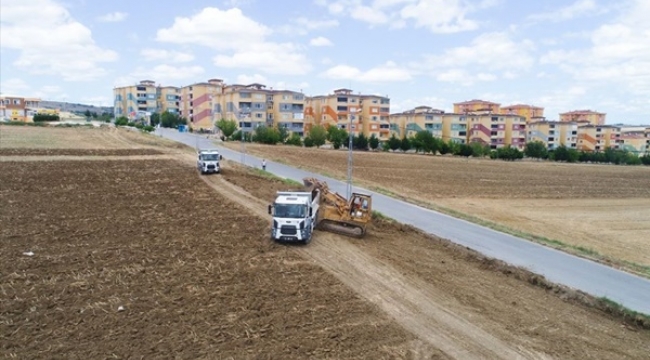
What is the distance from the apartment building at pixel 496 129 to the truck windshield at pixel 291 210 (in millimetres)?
91808

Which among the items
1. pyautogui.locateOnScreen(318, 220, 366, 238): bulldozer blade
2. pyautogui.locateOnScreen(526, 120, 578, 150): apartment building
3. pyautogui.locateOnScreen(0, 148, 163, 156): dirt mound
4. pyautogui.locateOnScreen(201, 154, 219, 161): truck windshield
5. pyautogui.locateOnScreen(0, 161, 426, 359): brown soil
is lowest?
pyautogui.locateOnScreen(0, 161, 426, 359): brown soil

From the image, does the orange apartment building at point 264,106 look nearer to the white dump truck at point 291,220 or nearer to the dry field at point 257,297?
the dry field at point 257,297

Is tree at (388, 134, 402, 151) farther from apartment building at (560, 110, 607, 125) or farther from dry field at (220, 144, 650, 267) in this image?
apartment building at (560, 110, 607, 125)

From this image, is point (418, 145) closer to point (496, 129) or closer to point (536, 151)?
point (536, 151)

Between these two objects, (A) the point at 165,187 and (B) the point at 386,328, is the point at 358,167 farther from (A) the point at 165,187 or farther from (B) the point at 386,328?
(B) the point at 386,328

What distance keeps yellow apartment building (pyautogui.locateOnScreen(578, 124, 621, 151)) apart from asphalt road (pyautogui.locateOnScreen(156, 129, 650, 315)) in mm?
110998

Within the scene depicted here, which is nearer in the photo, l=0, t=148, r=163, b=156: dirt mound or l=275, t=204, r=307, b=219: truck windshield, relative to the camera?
l=275, t=204, r=307, b=219: truck windshield

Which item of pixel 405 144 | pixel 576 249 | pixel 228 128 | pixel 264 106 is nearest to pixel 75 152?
pixel 228 128

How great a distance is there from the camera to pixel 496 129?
105500 millimetres

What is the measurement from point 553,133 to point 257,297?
119820 mm

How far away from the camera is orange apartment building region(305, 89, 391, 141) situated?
10044 cm

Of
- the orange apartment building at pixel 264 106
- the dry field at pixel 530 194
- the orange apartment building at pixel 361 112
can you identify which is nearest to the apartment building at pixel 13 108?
the orange apartment building at pixel 264 106

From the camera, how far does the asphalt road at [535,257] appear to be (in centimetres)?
1587

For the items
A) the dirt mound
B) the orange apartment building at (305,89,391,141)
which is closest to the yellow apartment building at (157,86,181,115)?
the orange apartment building at (305,89,391,141)
